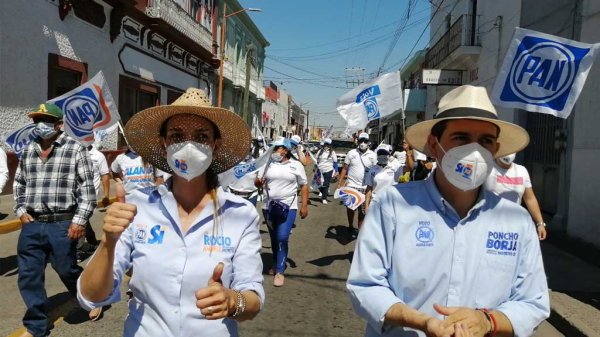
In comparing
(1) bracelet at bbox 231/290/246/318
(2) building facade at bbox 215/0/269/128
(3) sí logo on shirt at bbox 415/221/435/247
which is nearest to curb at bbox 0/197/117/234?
(1) bracelet at bbox 231/290/246/318

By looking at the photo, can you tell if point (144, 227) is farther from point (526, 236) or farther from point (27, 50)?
point (27, 50)

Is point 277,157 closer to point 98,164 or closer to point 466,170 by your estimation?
point 98,164

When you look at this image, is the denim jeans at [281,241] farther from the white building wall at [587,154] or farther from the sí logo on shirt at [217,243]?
the white building wall at [587,154]

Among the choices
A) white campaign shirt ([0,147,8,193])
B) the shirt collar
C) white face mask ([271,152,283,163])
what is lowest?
white campaign shirt ([0,147,8,193])

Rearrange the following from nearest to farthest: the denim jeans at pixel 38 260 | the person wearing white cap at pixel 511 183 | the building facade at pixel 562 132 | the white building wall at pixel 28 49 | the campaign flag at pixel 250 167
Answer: the denim jeans at pixel 38 260 < the person wearing white cap at pixel 511 183 < the campaign flag at pixel 250 167 < the building facade at pixel 562 132 < the white building wall at pixel 28 49

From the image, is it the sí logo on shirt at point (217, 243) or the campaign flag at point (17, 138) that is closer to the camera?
the sí logo on shirt at point (217, 243)

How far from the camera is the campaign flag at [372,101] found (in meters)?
8.95

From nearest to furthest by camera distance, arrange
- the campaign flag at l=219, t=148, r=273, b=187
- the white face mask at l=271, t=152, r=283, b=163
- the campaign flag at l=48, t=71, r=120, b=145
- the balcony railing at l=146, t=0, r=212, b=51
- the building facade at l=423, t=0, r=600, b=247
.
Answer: the white face mask at l=271, t=152, r=283, b=163
the campaign flag at l=219, t=148, r=273, b=187
the campaign flag at l=48, t=71, r=120, b=145
the building facade at l=423, t=0, r=600, b=247
the balcony railing at l=146, t=0, r=212, b=51

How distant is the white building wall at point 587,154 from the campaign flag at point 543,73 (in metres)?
3.84

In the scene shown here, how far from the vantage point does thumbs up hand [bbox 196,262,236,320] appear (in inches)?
63.6

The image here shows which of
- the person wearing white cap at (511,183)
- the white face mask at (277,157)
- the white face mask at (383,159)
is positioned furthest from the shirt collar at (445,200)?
the white face mask at (383,159)

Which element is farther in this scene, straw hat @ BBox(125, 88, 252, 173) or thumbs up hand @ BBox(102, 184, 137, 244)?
straw hat @ BBox(125, 88, 252, 173)

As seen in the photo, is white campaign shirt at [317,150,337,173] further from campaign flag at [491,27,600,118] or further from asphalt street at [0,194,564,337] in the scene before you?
campaign flag at [491,27,600,118]

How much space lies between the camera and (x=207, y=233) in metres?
2.02
